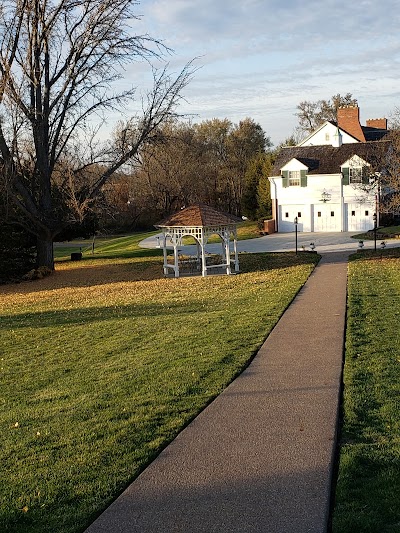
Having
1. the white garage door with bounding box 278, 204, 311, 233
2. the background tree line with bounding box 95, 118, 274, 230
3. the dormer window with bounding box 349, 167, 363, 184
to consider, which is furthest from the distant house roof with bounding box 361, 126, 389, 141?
the white garage door with bounding box 278, 204, 311, 233

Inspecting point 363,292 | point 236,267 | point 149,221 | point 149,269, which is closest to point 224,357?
point 363,292

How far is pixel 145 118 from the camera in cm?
2816

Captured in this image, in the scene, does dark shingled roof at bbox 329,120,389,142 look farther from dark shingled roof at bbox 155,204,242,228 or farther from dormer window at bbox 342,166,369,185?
dark shingled roof at bbox 155,204,242,228

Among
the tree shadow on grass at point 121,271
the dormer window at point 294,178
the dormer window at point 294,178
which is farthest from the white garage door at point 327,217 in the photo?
the tree shadow on grass at point 121,271

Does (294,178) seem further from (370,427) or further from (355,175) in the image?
(370,427)

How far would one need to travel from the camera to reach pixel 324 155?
48.3 m

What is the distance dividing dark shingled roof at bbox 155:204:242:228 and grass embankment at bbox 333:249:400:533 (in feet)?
37.2

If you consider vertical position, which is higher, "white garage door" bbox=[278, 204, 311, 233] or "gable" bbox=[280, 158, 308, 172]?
"gable" bbox=[280, 158, 308, 172]

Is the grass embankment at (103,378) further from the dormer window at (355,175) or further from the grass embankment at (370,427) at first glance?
the dormer window at (355,175)

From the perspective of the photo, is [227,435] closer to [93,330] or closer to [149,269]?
[93,330]

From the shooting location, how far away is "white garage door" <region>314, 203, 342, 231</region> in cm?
4591

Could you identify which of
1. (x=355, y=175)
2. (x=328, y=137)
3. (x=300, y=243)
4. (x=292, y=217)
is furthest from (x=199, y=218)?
(x=328, y=137)

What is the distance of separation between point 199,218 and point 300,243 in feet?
48.5

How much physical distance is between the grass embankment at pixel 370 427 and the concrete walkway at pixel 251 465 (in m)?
0.16
